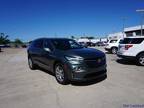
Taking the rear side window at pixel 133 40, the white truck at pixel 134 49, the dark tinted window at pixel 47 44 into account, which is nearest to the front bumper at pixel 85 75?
the dark tinted window at pixel 47 44

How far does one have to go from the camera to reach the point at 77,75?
631cm

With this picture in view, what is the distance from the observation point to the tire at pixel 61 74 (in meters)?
6.72

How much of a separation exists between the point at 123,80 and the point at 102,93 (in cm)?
190

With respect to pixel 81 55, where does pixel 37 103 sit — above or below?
below

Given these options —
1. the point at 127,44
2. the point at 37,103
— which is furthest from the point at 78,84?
the point at 127,44

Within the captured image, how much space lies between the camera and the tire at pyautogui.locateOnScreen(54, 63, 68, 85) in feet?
22.0

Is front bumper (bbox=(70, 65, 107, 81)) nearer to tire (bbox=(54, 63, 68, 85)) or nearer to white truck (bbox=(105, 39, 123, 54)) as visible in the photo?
tire (bbox=(54, 63, 68, 85))

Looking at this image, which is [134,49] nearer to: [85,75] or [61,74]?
[85,75]

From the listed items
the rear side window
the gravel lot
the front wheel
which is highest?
the rear side window

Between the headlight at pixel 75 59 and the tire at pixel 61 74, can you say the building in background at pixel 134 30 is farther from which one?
the headlight at pixel 75 59

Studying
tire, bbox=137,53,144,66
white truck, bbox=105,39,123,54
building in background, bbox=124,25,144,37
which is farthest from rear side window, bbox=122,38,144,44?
building in background, bbox=124,25,144,37

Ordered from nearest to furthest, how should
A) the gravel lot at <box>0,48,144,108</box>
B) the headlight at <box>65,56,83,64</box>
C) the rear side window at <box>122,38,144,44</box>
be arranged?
the gravel lot at <box>0,48,144,108</box> < the headlight at <box>65,56,83,64</box> < the rear side window at <box>122,38,144,44</box>

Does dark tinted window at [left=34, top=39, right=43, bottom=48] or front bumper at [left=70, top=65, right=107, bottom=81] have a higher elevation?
dark tinted window at [left=34, top=39, right=43, bottom=48]

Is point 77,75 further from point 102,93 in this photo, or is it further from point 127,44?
point 127,44
